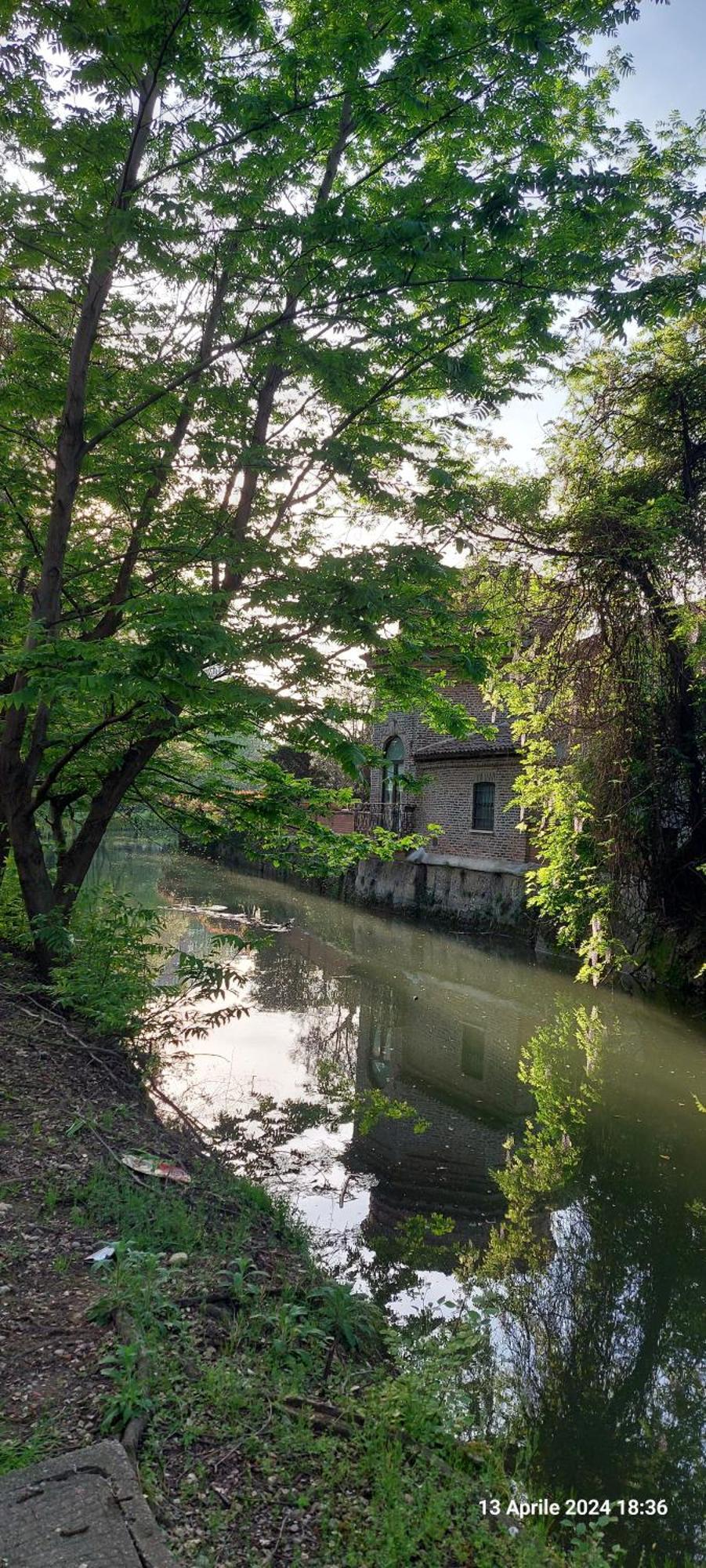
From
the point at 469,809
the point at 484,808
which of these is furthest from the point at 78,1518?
the point at 469,809

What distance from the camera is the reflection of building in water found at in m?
5.59

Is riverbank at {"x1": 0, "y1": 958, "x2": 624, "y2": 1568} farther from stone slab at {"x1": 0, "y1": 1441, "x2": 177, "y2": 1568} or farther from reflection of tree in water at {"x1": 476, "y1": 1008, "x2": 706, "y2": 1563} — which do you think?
reflection of tree in water at {"x1": 476, "y1": 1008, "x2": 706, "y2": 1563}

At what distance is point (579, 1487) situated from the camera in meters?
3.23

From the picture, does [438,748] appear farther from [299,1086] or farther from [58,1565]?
[58,1565]

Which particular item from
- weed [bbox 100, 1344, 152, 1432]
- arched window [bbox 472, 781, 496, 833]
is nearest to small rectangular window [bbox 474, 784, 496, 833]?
arched window [bbox 472, 781, 496, 833]

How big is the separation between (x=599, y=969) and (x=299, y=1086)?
20.3 ft

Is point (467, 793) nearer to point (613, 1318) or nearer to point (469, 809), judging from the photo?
point (469, 809)

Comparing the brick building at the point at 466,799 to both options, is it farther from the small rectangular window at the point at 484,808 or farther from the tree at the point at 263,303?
the tree at the point at 263,303

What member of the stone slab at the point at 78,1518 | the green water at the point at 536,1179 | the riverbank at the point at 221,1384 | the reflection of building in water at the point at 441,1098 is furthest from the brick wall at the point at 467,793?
the stone slab at the point at 78,1518

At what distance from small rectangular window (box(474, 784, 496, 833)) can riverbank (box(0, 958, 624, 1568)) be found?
16.2 meters

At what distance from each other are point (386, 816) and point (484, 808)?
4365 mm

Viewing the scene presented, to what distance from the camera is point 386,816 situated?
79.0 ft

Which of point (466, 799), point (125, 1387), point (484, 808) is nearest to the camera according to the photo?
point (125, 1387)

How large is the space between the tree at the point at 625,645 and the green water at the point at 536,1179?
1.91 m
